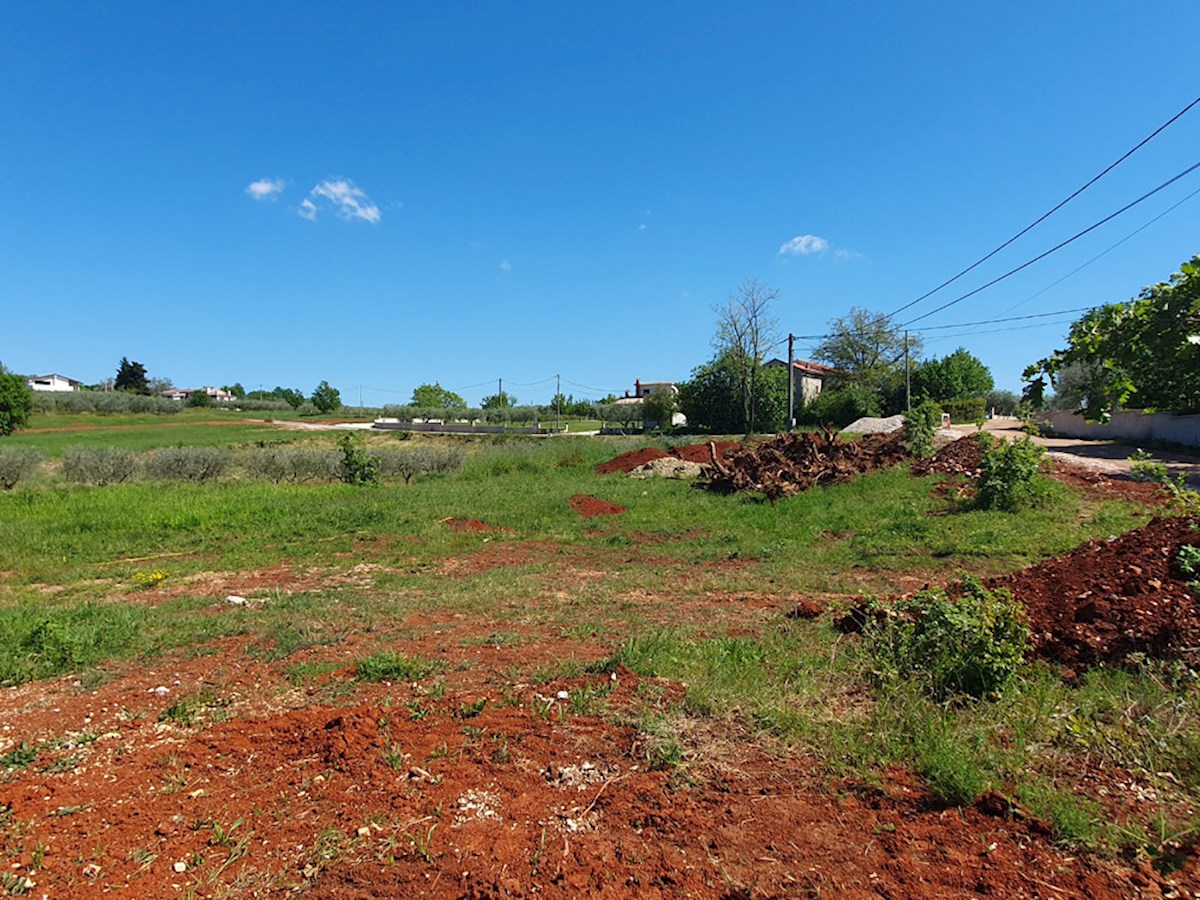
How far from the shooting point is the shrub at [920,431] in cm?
1747

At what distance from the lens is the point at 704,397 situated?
167ft

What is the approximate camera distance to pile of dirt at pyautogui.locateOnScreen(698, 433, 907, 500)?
1556 centimetres

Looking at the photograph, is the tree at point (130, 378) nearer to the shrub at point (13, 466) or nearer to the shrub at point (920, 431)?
the shrub at point (13, 466)

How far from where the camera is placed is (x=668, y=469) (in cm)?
2030

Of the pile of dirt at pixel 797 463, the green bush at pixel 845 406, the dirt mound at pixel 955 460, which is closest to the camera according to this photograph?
the dirt mound at pixel 955 460

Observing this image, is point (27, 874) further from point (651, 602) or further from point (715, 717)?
point (651, 602)

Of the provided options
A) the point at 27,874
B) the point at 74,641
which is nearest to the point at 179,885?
the point at 27,874

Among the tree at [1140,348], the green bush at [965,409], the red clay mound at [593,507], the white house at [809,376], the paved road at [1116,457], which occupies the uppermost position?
the white house at [809,376]

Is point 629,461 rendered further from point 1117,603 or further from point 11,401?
point 11,401

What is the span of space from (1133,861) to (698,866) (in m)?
1.69

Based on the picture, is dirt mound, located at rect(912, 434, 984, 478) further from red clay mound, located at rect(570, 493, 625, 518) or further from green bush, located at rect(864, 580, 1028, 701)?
green bush, located at rect(864, 580, 1028, 701)

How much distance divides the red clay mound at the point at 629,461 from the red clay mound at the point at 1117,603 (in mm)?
16247

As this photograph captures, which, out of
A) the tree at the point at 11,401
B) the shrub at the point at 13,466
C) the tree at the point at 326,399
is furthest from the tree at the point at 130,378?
the shrub at the point at 13,466

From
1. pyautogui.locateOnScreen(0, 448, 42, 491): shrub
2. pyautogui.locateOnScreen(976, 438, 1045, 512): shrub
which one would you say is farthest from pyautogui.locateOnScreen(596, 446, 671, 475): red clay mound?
pyautogui.locateOnScreen(0, 448, 42, 491): shrub
